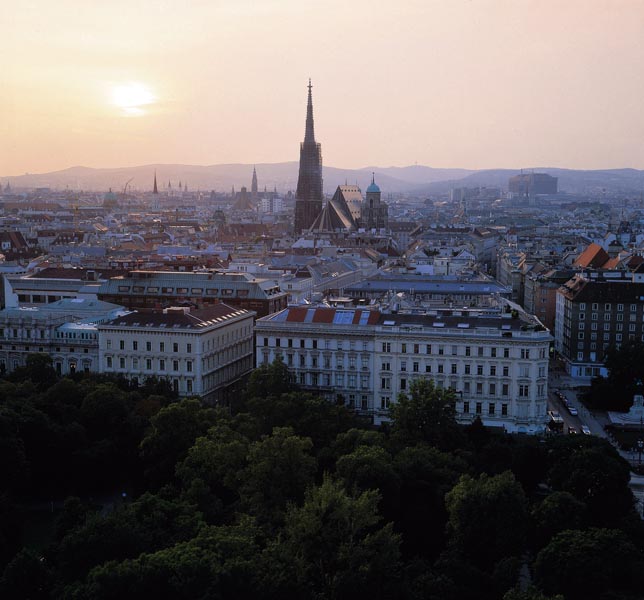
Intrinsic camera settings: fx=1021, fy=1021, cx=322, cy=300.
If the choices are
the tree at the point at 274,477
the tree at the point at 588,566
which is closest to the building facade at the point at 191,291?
the tree at the point at 274,477

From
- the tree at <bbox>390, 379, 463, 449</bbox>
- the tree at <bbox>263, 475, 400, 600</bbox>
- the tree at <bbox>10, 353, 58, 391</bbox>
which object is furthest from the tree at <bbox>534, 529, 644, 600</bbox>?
the tree at <bbox>10, 353, 58, 391</bbox>

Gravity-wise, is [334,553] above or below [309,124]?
below

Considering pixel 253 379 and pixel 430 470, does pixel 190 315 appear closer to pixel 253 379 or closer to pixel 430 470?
pixel 253 379

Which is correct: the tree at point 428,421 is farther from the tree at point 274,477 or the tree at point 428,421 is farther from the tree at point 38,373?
the tree at point 38,373

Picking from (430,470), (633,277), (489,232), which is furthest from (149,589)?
(489,232)

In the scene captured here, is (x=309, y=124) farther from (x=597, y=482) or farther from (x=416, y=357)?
(x=597, y=482)

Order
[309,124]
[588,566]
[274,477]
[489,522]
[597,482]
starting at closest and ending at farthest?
[588,566] < [489,522] < [274,477] < [597,482] < [309,124]

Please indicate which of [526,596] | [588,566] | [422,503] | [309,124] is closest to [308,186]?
[309,124]
